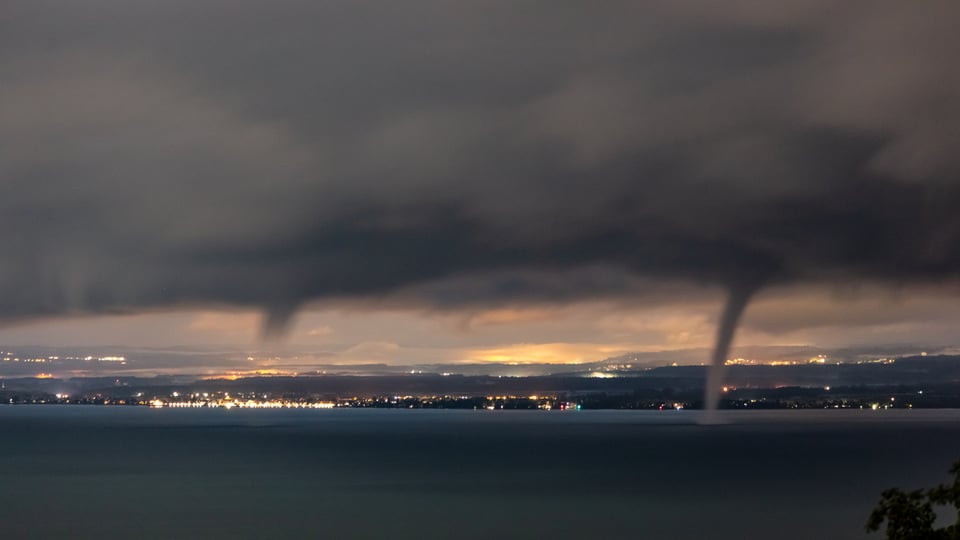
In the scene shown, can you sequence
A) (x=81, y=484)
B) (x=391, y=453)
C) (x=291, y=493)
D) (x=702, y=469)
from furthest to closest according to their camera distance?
(x=391, y=453) → (x=702, y=469) → (x=81, y=484) → (x=291, y=493)

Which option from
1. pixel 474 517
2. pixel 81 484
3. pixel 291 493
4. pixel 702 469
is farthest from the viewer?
pixel 702 469

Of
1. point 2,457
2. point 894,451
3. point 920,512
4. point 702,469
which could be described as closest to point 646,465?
point 702,469

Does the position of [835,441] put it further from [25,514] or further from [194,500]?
[25,514]

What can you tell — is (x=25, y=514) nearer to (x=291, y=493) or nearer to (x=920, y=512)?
(x=291, y=493)

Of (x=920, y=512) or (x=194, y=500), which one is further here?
(x=194, y=500)

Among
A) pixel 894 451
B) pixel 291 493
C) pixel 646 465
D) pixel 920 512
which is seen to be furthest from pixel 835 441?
pixel 920 512

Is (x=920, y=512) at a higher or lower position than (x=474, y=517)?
higher
